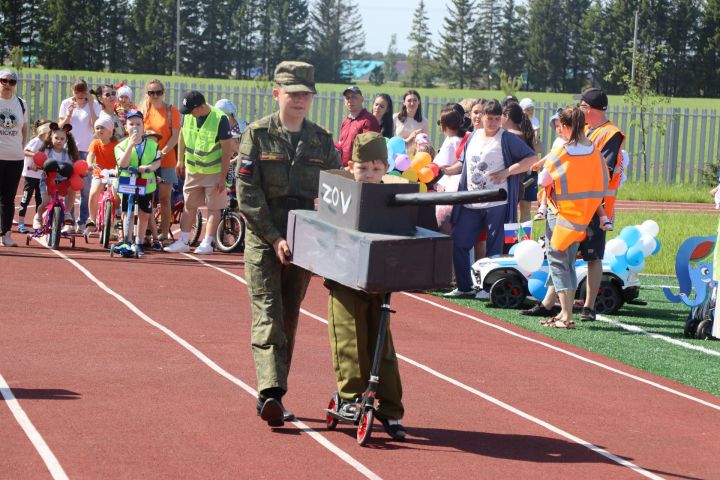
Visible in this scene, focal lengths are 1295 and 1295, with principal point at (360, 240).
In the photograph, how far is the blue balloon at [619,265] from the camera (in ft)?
43.0

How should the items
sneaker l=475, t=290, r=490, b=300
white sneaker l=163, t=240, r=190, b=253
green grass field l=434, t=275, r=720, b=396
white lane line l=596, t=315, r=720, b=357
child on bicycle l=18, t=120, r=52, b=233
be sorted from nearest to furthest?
green grass field l=434, t=275, r=720, b=396, white lane line l=596, t=315, r=720, b=357, sneaker l=475, t=290, r=490, b=300, white sneaker l=163, t=240, r=190, b=253, child on bicycle l=18, t=120, r=52, b=233

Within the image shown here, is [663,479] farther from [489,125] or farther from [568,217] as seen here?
[489,125]

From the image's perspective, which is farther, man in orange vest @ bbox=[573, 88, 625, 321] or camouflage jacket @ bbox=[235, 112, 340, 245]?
man in orange vest @ bbox=[573, 88, 625, 321]

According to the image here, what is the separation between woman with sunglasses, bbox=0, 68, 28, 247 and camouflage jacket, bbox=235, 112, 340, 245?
28.1 ft

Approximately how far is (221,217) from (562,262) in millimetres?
6005

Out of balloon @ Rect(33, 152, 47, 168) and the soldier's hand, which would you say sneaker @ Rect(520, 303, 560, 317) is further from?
balloon @ Rect(33, 152, 47, 168)

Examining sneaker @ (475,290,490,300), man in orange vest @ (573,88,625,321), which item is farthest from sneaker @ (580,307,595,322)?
sneaker @ (475,290,490,300)

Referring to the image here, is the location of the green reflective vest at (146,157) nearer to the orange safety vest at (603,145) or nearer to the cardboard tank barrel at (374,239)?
the orange safety vest at (603,145)

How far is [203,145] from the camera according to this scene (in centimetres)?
1570

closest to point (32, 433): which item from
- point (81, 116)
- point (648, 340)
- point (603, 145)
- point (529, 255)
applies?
point (648, 340)

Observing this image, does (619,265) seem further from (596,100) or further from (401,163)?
(401,163)

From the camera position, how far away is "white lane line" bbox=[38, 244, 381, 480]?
695 cm

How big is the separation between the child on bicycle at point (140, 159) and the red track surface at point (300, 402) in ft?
9.16

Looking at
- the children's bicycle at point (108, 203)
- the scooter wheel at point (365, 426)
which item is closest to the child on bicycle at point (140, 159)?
the children's bicycle at point (108, 203)
